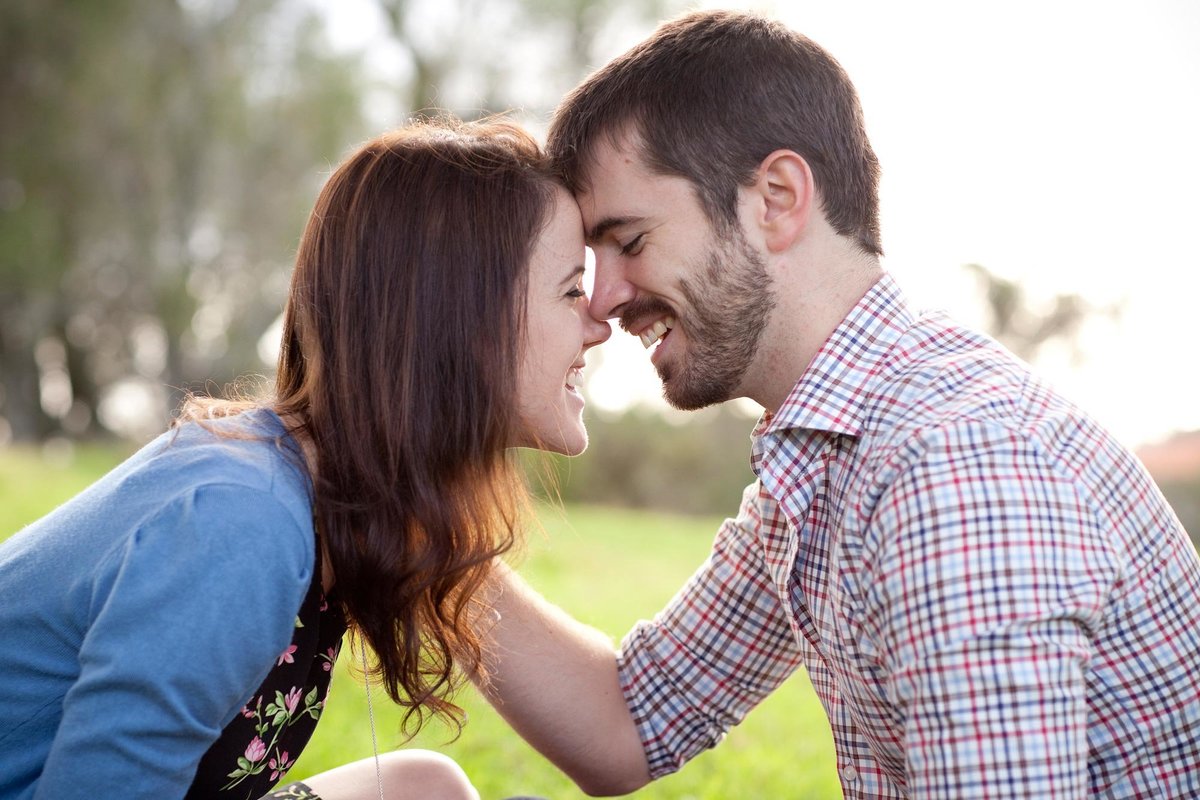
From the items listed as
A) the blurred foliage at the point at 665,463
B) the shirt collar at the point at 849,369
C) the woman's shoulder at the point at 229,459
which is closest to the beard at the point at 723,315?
the shirt collar at the point at 849,369

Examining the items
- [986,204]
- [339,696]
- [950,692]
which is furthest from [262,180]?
[950,692]

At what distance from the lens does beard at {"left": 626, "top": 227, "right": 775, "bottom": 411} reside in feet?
7.60

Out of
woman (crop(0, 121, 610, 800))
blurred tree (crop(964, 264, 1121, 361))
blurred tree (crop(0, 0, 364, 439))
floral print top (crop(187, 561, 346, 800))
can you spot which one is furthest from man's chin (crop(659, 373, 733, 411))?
blurred tree (crop(0, 0, 364, 439))

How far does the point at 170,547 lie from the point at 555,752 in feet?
3.68

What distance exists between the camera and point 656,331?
2.50 metres

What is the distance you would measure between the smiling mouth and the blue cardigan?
92 cm

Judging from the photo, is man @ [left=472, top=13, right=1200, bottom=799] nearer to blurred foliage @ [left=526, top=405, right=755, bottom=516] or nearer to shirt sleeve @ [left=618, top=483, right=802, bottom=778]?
shirt sleeve @ [left=618, top=483, right=802, bottom=778]

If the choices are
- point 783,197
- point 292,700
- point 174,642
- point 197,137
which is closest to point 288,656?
point 292,700

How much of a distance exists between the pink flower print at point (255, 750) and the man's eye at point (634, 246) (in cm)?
123

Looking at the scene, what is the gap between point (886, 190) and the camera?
2.57 meters

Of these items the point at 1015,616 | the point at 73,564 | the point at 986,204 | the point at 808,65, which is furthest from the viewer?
the point at 986,204

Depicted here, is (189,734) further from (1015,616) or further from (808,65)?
(808,65)

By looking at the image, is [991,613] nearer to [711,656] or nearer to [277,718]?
[711,656]

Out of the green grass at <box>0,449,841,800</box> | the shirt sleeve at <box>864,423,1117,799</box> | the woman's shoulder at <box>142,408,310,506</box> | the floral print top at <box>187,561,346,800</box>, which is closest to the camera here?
the shirt sleeve at <box>864,423,1117,799</box>
